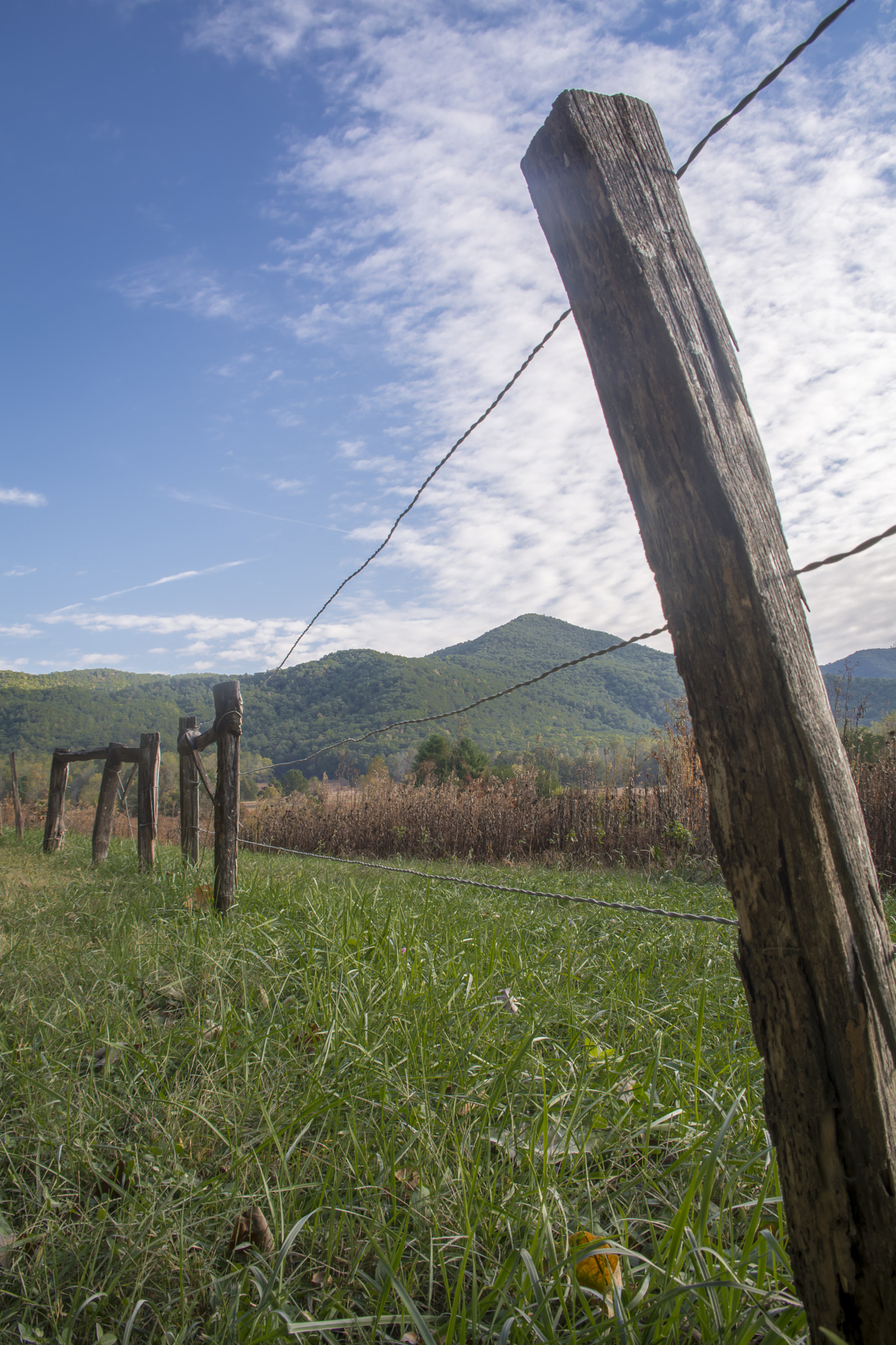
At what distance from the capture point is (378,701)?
74938 mm

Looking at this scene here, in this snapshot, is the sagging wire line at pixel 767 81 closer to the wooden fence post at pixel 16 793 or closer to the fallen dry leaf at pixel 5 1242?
the fallen dry leaf at pixel 5 1242

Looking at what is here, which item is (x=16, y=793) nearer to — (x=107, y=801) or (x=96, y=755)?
(x=96, y=755)

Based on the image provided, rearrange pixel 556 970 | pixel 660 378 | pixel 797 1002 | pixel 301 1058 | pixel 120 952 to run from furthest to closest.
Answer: pixel 120 952
pixel 556 970
pixel 301 1058
pixel 660 378
pixel 797 1002

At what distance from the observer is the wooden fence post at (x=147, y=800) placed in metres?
5.89

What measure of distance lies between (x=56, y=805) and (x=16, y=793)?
3.45 m

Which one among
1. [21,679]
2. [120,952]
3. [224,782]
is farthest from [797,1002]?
[21,679]

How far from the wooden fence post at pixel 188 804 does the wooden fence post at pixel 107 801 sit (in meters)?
2.53

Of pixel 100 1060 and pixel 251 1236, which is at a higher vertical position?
pixel 100 1060

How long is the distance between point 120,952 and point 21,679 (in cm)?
10385

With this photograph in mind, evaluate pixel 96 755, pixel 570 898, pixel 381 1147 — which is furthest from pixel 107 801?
pixel 381 1147

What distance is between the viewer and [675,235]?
111 cm

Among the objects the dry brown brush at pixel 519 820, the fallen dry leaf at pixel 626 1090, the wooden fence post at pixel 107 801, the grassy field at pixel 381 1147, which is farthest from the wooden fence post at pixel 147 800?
the dry brown brush at pixel 519 820

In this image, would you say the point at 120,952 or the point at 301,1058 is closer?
the point at 301,1058

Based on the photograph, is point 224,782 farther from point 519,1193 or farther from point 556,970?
point 519,1193
